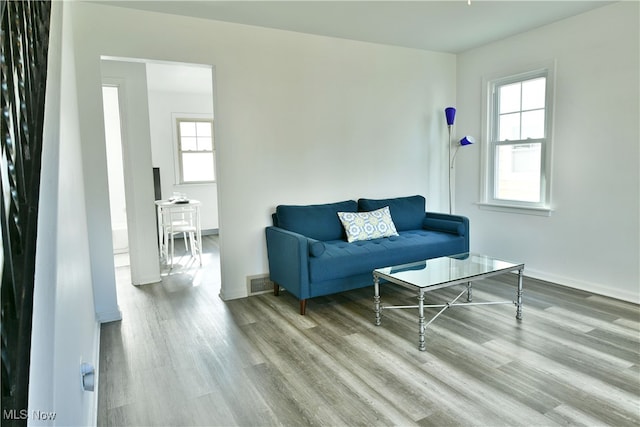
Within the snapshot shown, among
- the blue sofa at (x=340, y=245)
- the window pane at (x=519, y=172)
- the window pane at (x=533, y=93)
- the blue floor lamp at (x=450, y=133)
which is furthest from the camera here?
the blue floor lamp at (x=450, y=133)

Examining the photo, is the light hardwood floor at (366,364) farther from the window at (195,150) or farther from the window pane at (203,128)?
the window pane at (203,128)

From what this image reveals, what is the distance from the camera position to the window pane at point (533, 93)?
14.1 ft

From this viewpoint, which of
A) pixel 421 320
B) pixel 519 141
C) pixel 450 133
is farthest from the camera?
pixel 450 133

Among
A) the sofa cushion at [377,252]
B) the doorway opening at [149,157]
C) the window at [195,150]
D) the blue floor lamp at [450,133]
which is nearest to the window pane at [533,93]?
the blue floor lamp at [450,133]

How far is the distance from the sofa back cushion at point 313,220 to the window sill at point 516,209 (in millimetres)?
1810

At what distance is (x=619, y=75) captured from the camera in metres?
3.66

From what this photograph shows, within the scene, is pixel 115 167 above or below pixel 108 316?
above

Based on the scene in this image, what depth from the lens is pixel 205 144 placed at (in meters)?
7.77

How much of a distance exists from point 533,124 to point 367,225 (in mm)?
2081

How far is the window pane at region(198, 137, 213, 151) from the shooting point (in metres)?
7.71

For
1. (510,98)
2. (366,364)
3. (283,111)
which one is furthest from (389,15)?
(366,364)

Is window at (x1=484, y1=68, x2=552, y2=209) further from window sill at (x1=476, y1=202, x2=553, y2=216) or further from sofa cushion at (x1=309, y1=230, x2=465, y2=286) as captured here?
sofa cushion at (x1=309, y1=230, x2=465, y2=286)

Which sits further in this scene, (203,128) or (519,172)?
(203,128)

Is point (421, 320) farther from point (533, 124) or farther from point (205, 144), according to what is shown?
point (205, 144)
